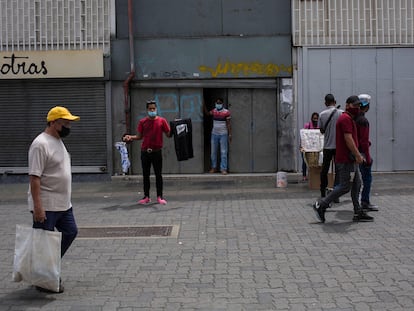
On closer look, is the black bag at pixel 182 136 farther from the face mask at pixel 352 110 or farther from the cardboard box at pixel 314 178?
the face mask at pixel 352 110

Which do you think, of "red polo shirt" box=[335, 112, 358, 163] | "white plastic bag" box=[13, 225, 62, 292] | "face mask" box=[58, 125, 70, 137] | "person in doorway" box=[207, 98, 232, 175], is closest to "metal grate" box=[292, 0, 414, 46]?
"person in doorway" box=[207, 98, 232, 175]

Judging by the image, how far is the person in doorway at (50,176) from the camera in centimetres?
546

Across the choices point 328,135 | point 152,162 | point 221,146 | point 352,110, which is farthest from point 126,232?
point 221,146

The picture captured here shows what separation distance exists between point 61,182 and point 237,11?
31.8ft

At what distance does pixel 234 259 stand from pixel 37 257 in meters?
2.27

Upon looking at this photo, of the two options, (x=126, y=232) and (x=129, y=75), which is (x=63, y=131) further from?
(x=129, y=75)

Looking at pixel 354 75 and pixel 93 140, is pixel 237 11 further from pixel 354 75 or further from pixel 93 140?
pixel 93 140

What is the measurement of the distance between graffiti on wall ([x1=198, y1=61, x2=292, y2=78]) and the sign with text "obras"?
2.50 m

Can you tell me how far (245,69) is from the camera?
14.4m

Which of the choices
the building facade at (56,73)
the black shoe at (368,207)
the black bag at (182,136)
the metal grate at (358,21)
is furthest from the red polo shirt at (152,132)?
the metal grate at (358,21)

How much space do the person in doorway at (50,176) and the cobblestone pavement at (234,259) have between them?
70cm

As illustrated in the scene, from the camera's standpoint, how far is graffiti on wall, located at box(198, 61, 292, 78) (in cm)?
1435

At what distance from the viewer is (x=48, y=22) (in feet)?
47.4

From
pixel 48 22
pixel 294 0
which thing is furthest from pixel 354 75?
pixel 48 22
